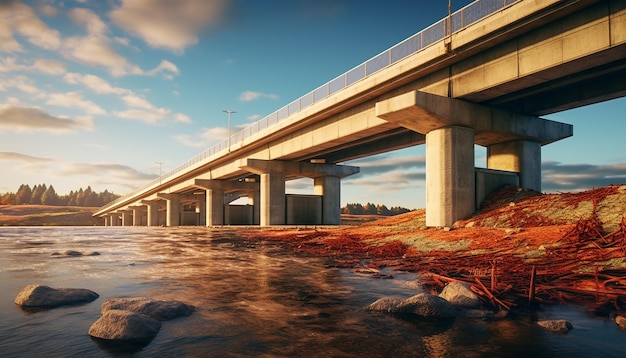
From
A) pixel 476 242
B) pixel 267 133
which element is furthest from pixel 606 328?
pixel 267 133

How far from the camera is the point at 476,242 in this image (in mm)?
16188

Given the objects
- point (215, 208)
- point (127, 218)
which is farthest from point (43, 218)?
point (215, 208)

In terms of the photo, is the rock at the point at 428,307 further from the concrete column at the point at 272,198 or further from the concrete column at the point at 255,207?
the concrete column at the point at 255,207

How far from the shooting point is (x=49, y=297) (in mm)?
7691

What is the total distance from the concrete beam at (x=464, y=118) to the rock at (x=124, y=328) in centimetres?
1886

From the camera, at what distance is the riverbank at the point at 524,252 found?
839cm

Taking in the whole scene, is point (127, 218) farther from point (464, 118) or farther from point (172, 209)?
point (464, 118)

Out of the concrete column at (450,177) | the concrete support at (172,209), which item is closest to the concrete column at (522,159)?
the concrete column at (450,177)

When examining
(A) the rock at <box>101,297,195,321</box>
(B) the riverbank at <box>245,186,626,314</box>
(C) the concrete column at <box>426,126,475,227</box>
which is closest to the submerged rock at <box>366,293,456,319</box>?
(B) the riverbank at <box>245,186,626,314</box>

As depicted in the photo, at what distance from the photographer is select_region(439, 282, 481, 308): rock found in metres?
7.25

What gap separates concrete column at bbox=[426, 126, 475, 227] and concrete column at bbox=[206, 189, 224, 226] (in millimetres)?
47396

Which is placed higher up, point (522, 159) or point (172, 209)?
point (522, 159)

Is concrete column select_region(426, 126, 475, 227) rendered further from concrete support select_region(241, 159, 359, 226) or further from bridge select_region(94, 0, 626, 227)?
concrete support select_region(241, 159, 359, 226)

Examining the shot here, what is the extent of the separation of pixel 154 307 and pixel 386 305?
12.7 ft
